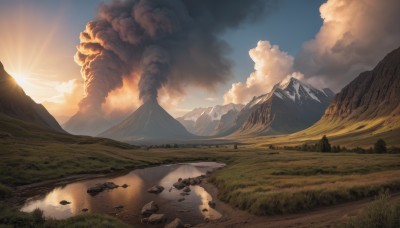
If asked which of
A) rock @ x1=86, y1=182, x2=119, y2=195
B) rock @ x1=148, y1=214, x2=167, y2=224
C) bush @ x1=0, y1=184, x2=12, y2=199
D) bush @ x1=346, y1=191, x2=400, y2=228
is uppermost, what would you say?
bush @ x1=346, y1=191, x2=400, y2=228

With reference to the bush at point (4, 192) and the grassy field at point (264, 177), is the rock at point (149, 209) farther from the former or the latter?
the bush at point (4, 192)

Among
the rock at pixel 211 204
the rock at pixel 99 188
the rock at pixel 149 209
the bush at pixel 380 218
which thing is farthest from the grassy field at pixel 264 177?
the bush at pixel 380 218

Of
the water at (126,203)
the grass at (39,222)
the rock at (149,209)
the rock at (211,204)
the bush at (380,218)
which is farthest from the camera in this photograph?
the rock at (211,204)

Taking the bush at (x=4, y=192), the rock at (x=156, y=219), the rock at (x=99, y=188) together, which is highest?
the bush at (x=4, y=192)

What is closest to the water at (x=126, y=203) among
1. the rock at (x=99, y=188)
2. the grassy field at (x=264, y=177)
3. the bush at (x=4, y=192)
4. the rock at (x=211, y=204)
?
the rock at (x=211, y=204)

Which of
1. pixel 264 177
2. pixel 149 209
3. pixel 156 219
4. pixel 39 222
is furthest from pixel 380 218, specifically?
pixel 264 177

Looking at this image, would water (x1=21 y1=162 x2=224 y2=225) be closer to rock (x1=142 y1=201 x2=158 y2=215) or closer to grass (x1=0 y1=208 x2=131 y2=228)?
rock (x1=142 y1=201 x2=158 y2=215)

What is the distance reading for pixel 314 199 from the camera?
33438 millimetres

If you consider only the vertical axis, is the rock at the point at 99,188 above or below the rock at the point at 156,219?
above

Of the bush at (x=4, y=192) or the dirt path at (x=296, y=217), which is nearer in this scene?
the dirt path at (x=296, y=217)

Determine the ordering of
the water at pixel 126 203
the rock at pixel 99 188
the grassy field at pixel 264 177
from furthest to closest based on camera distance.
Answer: the rock at pixel 99 188 → the water at pixel 126 203 → the grassy field at pixel 264 177

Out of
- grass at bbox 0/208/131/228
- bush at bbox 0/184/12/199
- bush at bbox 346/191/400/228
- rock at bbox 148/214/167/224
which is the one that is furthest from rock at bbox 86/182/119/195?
bush at bbox 346/191/400/228

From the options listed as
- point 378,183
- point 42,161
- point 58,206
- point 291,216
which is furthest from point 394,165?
point 42,161

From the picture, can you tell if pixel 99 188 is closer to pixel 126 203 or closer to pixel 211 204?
pixel 126 203
